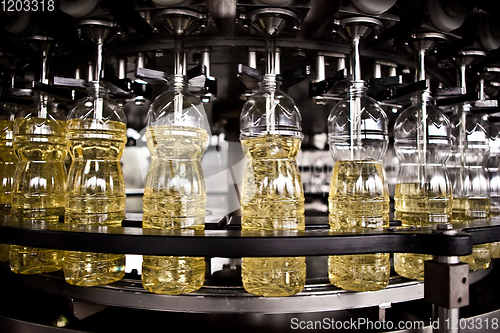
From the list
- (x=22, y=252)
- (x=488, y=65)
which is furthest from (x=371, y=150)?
(x=22, y=252)

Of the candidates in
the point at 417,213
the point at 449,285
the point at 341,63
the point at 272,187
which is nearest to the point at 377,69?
the point at 341,63

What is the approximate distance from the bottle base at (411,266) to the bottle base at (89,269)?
69cm

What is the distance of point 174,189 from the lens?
0.79 meters

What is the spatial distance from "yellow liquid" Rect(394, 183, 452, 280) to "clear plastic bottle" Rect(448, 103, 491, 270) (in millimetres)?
163

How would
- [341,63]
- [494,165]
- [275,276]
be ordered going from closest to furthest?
[275,276]
[341,63]
[494,165]

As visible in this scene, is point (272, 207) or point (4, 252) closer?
point (272, 207)

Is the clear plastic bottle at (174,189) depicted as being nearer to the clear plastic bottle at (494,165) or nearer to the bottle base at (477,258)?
the bottle base at (477,258)

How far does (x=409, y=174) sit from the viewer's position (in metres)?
0.95

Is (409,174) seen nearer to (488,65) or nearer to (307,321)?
(307,321)

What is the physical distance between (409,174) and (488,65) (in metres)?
0.60

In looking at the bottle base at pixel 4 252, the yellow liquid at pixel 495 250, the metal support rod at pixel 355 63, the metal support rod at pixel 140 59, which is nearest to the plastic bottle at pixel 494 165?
the yellow liquid at pixel 495 250

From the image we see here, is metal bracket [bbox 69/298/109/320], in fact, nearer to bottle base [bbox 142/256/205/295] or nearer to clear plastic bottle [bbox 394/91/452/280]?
bottle base [bbox 142/256/205/295]

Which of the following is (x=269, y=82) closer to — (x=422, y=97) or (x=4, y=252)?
(x=422, y=97)

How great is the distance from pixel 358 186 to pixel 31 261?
2.73ft
